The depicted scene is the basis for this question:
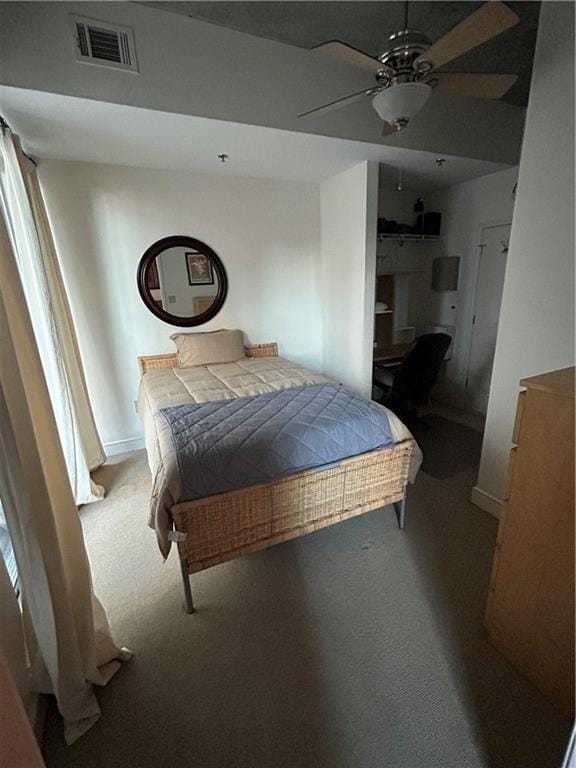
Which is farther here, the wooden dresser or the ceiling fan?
the ceiling fan

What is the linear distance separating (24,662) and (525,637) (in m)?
1.75

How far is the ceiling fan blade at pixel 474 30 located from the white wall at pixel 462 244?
2.41 meters

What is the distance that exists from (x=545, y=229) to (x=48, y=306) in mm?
2837

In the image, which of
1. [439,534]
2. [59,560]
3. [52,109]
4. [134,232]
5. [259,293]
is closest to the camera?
[59,560]

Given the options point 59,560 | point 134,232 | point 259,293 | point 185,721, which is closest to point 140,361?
point 134,232

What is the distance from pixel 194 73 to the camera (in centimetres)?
189

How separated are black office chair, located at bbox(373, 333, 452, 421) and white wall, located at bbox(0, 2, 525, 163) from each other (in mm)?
1514

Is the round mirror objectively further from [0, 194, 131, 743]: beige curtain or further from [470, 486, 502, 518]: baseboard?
[470, 486, 502, 518]: baseboard

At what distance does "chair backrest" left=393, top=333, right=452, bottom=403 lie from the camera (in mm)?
2904

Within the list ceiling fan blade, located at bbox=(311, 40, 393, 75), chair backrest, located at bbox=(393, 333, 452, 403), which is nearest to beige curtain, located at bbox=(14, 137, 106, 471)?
ceiling fan blade, located at bbox=(311, 40, 393, 75)

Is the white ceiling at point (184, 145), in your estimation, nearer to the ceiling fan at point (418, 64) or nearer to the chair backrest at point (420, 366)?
the ceiling fan at point (418, 64)

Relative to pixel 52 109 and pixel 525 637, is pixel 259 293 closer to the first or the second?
pixel 52 109

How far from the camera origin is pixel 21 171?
208 cm

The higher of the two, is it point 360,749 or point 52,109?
point 52,109
